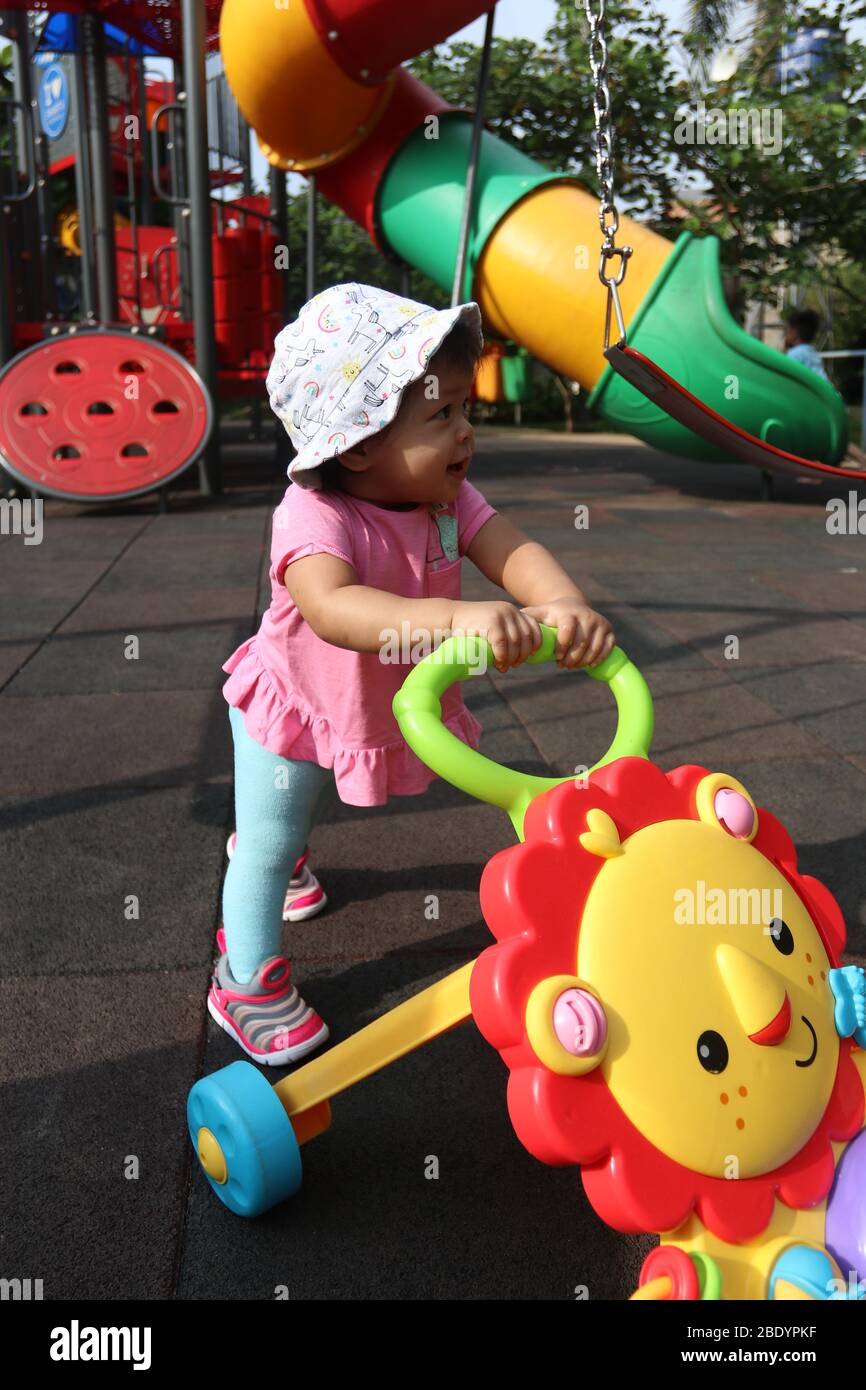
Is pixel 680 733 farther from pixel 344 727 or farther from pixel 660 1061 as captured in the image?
pixel 660 1061

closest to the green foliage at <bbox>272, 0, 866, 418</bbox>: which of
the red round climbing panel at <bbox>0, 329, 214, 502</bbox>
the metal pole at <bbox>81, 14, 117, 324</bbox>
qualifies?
the metal pole at <bbox>81, 14, 117, 324</bbox>

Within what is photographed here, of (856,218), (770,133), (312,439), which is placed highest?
(770,133)

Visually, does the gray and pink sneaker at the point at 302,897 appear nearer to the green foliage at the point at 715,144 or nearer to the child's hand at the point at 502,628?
the child's hand at the point at 502,628

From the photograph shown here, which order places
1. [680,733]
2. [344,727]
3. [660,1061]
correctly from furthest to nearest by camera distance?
[680,733], [344,727], [660,1061]

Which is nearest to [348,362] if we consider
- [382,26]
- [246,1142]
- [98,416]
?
[246,1142]

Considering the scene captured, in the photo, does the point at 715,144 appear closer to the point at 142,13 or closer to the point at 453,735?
the point at 142,13

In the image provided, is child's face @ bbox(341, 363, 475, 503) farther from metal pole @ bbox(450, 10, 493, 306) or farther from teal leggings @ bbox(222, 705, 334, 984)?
metal pole @ bbox(450, 10, 493, 306)

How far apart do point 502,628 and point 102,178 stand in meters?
9.99

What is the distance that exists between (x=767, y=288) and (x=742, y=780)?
12.7 meters

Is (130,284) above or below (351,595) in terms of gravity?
above

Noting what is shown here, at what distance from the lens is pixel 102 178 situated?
1013 cm

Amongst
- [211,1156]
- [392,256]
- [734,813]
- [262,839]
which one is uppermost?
[392,256]

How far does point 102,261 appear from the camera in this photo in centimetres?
1020

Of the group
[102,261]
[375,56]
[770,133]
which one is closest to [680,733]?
[375,56]
